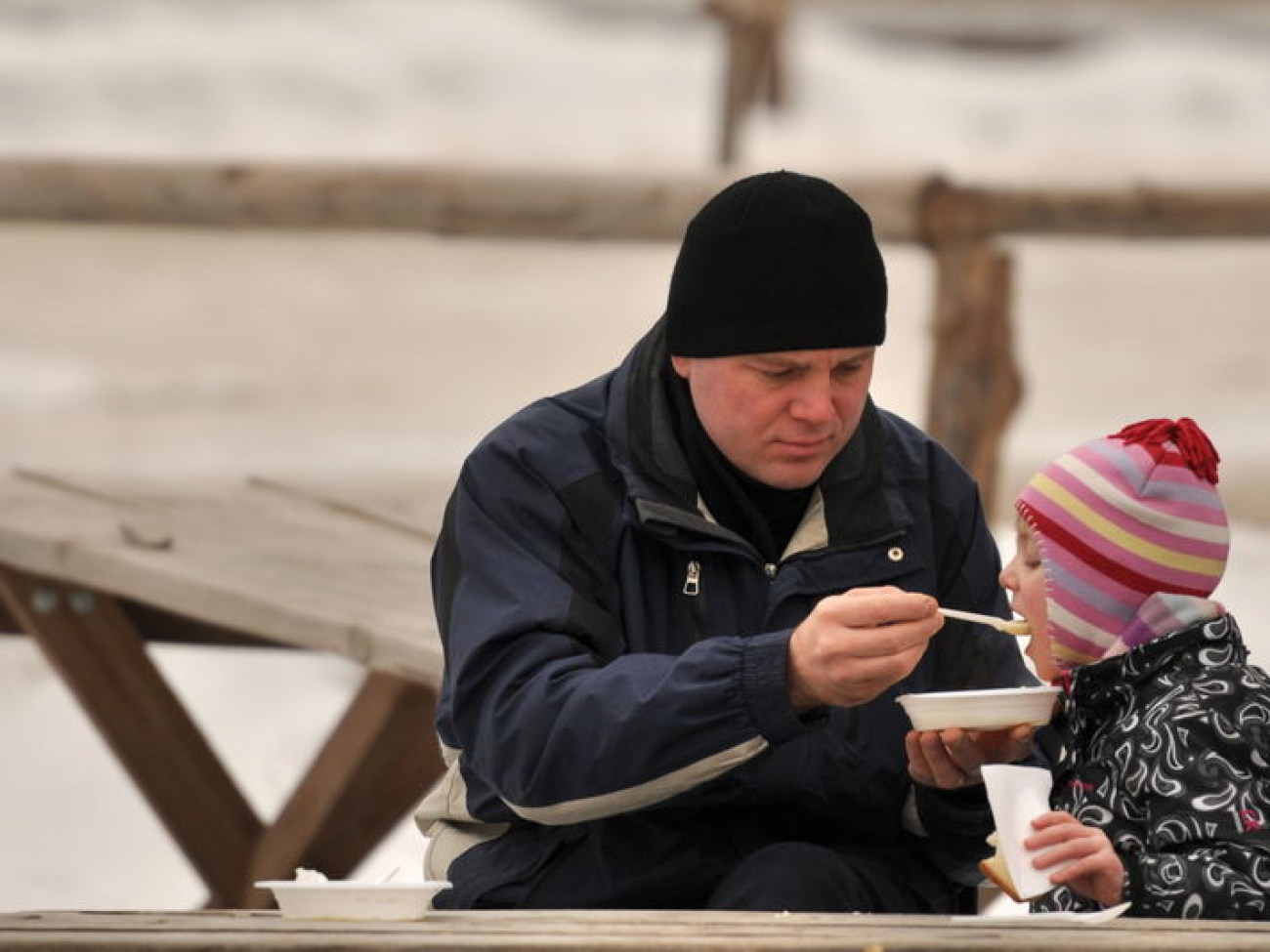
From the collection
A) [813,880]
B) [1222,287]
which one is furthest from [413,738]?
[1222,287]

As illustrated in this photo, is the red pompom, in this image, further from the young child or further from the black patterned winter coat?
the black patterned winter coat

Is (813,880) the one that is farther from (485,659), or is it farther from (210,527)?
(210,527)

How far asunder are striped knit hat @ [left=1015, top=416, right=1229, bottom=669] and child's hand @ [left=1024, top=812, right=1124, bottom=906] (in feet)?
0.98

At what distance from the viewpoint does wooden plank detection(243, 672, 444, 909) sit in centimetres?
395

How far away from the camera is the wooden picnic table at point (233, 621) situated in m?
3.88

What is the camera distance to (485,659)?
8.42 ft

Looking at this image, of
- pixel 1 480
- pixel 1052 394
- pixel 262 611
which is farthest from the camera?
pixel 1052 394

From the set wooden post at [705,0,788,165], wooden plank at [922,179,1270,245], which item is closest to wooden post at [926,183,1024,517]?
wooden plank at [922,179,1270,245]

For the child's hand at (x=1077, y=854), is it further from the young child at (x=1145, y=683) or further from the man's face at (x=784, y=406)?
the man's face at (x=784, y=406)

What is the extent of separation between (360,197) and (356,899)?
4.17 m

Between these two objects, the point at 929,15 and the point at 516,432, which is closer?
the point at 516,432

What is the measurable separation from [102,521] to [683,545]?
2011 millimetres

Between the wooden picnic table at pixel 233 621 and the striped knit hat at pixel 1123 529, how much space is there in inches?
48.5

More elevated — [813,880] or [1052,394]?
[813,880]
